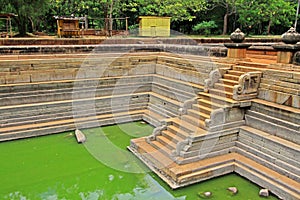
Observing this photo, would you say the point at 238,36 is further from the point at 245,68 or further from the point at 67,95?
the point at 67,95

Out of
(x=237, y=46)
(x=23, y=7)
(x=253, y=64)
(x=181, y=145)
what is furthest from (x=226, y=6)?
(x=181, y=145)

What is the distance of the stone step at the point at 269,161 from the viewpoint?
16.2ft

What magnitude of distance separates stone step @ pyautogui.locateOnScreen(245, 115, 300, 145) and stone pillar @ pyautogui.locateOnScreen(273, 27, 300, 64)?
4.30 ft

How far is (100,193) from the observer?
17.2 ft

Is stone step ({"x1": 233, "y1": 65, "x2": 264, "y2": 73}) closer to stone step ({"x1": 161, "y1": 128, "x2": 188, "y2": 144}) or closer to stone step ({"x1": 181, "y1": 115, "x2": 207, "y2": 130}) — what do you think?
stone step ({"x1": 181, "y1": 115, "x2": 207, "y2": 130})

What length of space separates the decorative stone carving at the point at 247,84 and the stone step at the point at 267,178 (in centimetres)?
128

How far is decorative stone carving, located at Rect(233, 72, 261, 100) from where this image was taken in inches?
231

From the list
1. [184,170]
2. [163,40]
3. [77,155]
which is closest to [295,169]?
[184,170]

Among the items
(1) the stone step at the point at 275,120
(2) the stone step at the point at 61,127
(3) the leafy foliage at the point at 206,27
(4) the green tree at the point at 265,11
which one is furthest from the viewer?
(3) the leafy foliage at the point at 206,27

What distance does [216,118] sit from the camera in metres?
5.79

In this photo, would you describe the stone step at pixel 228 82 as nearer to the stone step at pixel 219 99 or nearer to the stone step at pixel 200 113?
the stone step at pixel 219 99

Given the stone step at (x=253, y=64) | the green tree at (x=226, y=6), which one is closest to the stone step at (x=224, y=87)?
the stone step at (x=253, y=64)

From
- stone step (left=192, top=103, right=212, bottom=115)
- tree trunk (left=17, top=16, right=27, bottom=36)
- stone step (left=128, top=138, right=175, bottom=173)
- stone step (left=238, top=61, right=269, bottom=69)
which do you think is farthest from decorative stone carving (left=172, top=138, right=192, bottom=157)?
tree trunk (left=17, top=16, right=27, bottom=36)

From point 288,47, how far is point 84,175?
4759mm
